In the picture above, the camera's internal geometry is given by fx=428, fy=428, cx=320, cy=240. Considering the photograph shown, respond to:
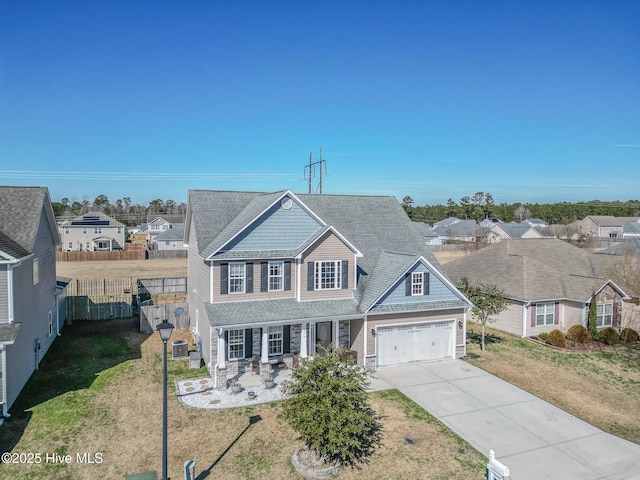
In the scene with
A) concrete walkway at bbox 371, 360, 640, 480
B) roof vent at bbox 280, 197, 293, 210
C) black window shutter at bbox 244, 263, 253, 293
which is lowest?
concrete walkway at bbox 371, 360, 640, 480

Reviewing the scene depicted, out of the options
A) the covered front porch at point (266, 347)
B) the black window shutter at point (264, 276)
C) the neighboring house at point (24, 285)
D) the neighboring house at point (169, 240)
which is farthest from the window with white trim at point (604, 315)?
the neighboring house at point (169, 240)

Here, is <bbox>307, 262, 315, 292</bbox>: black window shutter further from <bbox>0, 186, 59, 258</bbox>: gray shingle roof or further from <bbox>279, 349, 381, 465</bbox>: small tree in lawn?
<bbox>0, 186, 59, 258</bbox>: gray shingle roof

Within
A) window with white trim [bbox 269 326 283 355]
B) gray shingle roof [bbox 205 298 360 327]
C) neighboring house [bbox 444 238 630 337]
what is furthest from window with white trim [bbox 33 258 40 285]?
neighboring house [bbox 444 238 630 337]

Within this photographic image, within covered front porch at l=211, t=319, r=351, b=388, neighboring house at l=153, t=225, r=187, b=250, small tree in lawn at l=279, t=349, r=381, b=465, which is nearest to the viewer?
small tree in lawn at l=279, t=349, r=381, b=465

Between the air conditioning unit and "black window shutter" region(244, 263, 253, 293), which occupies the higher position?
"black window shutter" region(244, 263, 253, 293)

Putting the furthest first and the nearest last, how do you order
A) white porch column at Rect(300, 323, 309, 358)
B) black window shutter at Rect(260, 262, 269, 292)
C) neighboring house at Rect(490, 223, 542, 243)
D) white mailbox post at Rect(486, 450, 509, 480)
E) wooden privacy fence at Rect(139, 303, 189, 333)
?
1. neighboring house at Rect(490, 223, 542, 243)
2. wooden privacy fence at Rect(139, 303, 189, 333)
3. black window shutter at Rect(260, 262, 269, 292)
4. white porch column at Rect(300, 323, 309, 358)
5. white mailbox post at Rect(486, 450, 509, 480)

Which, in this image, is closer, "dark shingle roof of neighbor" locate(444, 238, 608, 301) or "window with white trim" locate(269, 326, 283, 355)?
"window with white trim" locate(269, 326, 283, 355)
